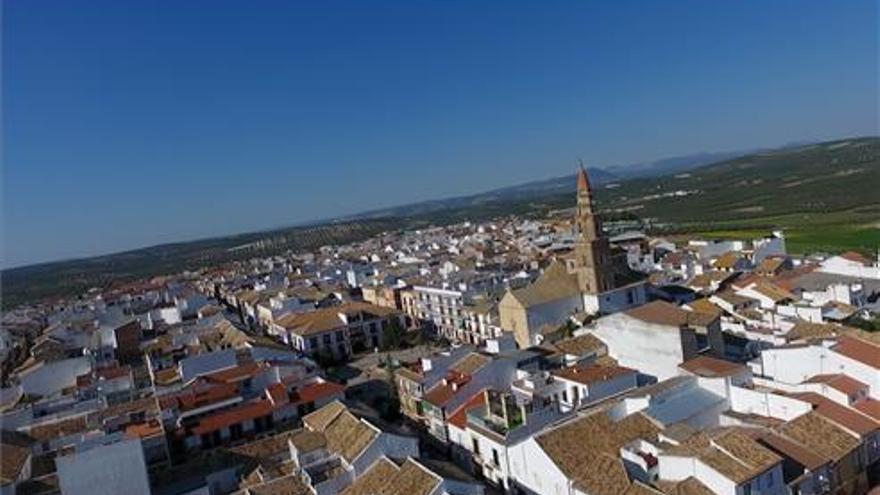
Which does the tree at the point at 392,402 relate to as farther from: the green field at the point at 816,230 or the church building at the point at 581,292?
the green field at the point at 816,230

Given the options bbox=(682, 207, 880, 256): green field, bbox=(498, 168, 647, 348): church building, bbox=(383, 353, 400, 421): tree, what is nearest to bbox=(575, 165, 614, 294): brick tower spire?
bbox=(498, 168, 647, 348): church building

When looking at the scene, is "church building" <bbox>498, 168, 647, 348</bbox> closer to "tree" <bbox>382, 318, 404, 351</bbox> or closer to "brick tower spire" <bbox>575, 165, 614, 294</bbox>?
"brick tower spire" <bbox>575, 165, 614, 294</bbox>

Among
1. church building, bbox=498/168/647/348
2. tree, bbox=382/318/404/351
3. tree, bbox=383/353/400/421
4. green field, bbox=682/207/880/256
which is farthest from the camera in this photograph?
green field, bbox=682/207/880/256

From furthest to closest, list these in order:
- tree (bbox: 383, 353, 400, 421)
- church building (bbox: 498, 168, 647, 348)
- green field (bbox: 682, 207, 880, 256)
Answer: green field (bbox: 682, 207, 880, 256), church building (bbox: 498, 168, 647, 348), tree (bbox: 383, 353, 400, 421)

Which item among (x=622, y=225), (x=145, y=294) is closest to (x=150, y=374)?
(x=145, y=294)

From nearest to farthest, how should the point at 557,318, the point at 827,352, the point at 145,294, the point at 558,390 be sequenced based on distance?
the point at 827,352 < the point at 558,390 < the point at 557,318 < the point at 145,294

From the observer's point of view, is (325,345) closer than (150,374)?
No

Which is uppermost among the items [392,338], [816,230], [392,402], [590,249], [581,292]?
[590,249]

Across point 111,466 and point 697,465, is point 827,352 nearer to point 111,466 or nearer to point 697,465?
point 697,465

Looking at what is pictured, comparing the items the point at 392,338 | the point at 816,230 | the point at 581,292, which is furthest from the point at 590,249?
the point at 816,230

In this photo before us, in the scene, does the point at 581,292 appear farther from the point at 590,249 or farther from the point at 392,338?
the point at 392,338

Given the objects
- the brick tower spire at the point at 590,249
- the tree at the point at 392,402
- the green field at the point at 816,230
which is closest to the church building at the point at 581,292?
the brick tower spire at the point at 590,249
